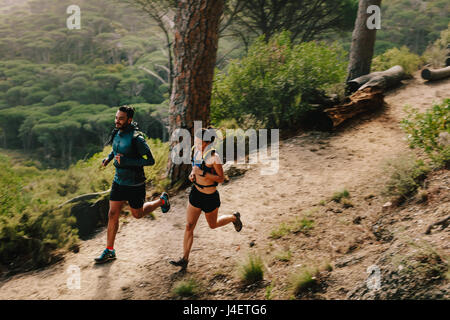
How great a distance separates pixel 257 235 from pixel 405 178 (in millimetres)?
2121

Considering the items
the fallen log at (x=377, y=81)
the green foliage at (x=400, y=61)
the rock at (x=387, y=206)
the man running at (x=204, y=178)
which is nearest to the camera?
the man running at (x=204, y=178)

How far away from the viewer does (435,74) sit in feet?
32.0

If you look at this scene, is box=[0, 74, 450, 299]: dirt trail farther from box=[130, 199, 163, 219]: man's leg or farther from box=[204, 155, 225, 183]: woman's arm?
box=[204, 155, 225, 183]: woman's arm

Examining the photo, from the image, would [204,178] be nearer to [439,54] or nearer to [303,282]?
[303,282]

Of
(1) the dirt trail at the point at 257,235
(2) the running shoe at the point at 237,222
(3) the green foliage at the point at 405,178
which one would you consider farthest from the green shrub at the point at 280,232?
(3) the green foliage at the point at 405,178

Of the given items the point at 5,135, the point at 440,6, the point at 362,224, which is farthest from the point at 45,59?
the point at 362,224

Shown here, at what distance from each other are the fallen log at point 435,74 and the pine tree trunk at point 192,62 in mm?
6684

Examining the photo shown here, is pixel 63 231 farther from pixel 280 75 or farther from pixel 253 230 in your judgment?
pixel 280 75

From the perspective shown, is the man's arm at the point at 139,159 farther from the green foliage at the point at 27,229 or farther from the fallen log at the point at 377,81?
the fallen log at the point at 377,81

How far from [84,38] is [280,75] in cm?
7294

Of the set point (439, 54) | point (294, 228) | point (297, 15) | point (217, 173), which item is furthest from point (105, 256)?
point (297, 15)

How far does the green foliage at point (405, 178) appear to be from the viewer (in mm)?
4391

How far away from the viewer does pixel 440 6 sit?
40406mm

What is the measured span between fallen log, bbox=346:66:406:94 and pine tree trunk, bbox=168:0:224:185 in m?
4.18
